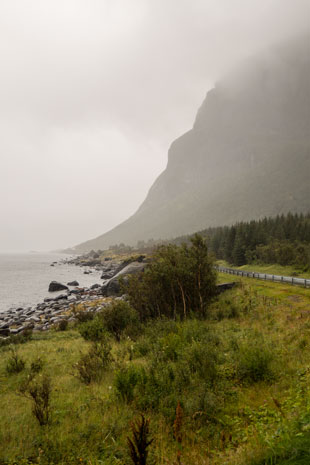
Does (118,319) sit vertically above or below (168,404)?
below

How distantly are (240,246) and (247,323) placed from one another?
3868 cm

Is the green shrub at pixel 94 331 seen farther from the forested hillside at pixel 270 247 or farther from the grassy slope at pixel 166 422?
the forested hillside at pixel 270 247

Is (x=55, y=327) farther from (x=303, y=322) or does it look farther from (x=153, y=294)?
(x=303, y=322)

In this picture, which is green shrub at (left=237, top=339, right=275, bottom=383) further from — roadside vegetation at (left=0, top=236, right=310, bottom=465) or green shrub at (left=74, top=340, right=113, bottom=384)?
green shrub at (left=74, top=340, right=113, bottom=384)

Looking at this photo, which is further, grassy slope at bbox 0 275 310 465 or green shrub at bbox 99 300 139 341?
green shrub at bbox 99 300 139 341

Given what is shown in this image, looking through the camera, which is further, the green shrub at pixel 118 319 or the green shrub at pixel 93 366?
the green shrub at pixel 118 319

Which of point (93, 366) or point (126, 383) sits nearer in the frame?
point (126, 383)

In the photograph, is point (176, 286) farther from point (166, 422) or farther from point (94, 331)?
point (166, 422)

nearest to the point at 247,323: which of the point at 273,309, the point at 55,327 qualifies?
the point at 273,309

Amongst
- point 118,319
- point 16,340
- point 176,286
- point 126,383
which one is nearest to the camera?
point 126,383

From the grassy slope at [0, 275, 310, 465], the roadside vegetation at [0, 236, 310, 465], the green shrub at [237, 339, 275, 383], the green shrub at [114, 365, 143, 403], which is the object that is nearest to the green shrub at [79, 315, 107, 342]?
the roadside vegetation at [0, 236, 310, 465]

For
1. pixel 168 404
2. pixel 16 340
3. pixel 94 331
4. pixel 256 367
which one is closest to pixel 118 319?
pixel 94 331

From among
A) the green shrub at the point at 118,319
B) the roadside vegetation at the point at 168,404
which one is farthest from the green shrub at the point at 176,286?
the roadside vegetation at the point at 168,404

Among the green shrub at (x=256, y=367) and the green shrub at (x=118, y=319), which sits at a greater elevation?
the green shrub at (x=256, y=367)
